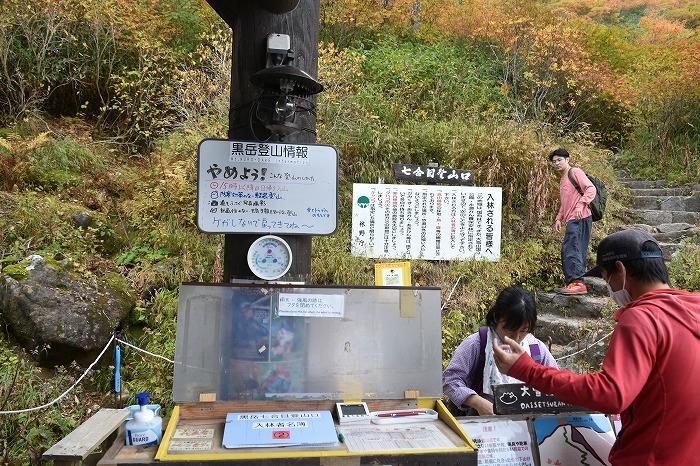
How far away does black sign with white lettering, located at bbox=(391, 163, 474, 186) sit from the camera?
704cm

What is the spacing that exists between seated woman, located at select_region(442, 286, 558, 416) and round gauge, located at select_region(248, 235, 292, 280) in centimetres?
125

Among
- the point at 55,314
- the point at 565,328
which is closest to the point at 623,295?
the point at 565,328

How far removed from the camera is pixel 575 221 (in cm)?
656

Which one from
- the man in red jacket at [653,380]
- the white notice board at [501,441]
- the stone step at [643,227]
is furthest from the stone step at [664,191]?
the man in red jacket at [653,380]

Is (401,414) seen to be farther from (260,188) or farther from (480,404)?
(260,188)

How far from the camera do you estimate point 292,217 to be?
2768mm

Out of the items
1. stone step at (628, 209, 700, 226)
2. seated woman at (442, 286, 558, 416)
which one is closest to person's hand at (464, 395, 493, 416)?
seated woman at (442, 286, 558, 416)

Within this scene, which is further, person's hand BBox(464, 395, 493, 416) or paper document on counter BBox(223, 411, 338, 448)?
person's hand BBox(464, 395, 493, 416)

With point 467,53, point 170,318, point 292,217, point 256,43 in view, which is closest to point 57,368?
point 170,318

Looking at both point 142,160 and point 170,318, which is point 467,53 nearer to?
point 142,160

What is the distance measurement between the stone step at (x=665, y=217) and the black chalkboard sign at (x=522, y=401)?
7662 mm

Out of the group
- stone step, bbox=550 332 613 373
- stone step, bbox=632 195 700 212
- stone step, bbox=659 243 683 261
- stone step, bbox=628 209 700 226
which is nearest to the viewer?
stone step, bbox=550 332 613 373

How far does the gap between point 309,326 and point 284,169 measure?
890 mm

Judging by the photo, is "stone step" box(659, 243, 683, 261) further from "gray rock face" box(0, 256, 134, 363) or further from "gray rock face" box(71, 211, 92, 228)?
"gray rock face" box(71, 211, 92, 228)
